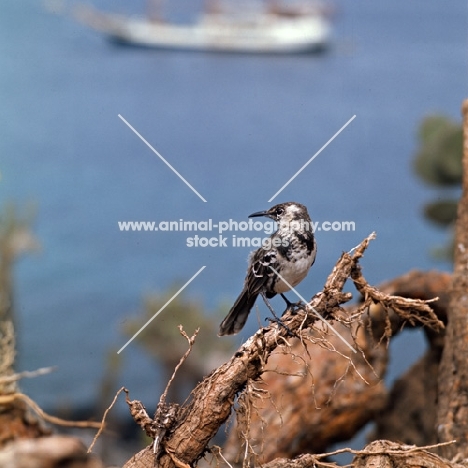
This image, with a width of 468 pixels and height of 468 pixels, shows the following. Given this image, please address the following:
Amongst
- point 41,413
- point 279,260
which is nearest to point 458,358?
point 279,260

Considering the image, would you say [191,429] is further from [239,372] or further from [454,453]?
[454,453]

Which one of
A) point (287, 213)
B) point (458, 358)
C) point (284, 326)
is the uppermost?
point (287, 213)

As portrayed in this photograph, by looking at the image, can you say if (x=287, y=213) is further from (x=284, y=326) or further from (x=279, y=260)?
(x=284, y=326)

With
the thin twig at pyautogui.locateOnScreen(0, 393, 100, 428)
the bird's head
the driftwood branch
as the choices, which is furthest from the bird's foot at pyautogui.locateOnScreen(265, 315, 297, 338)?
the thin twig at pyautogui.locateOnScreen(0, 393, 100, 428)

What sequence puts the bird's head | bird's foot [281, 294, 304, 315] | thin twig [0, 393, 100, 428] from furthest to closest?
thin twig [0, 393, 100, 428], bird's foot [281, 294, 304, 315], the bird's head

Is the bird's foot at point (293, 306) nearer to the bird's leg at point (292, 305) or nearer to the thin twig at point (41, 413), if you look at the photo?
the bird's leg at point (292, 305)

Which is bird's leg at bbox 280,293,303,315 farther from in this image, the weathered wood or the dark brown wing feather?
the weathered wood
